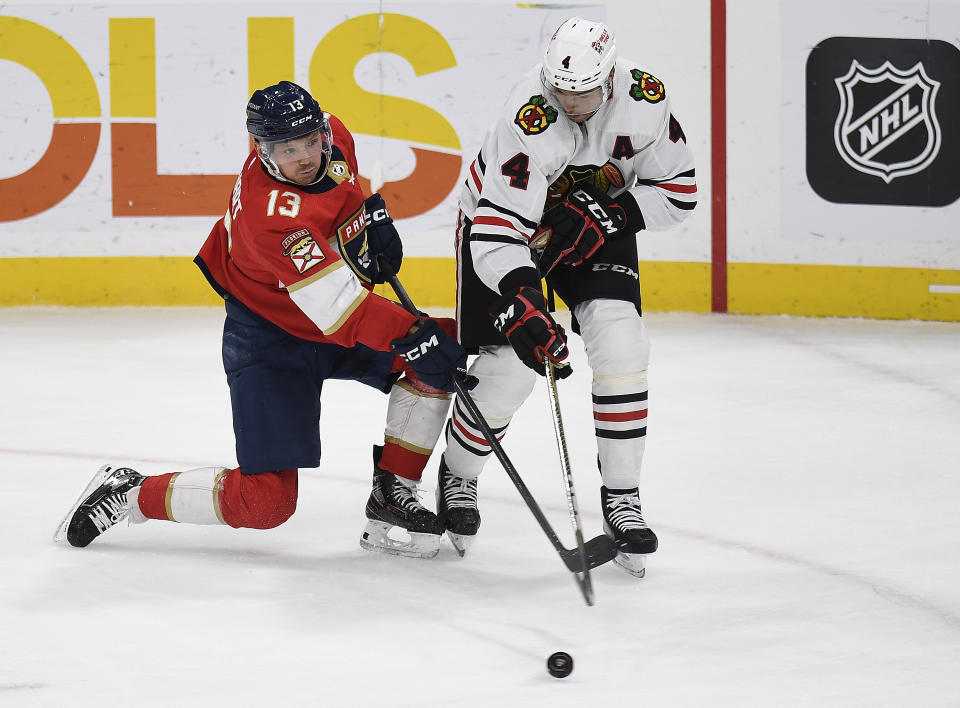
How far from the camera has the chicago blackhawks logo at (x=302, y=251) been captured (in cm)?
246

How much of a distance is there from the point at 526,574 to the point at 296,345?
0.67 metres

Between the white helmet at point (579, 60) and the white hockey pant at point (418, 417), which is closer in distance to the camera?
the white helmet at point (579, 60)

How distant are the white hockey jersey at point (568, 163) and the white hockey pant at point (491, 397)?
20 cm

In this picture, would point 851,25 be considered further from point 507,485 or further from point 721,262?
point 507,485

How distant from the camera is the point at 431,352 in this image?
2502 mm

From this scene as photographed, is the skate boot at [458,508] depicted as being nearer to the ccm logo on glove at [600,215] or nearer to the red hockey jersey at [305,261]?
the red hockey jersey at [305,261]

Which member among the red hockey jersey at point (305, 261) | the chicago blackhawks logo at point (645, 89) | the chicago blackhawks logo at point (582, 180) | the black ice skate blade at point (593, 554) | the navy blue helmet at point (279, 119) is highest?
the chicago blackhawks logo at point (645, 89)

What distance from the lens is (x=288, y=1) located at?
17.5 feet

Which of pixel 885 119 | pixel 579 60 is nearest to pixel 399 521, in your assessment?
pixel 579 60

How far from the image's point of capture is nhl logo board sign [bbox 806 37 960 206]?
4.98 metres

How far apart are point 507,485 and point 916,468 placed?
3.41ft

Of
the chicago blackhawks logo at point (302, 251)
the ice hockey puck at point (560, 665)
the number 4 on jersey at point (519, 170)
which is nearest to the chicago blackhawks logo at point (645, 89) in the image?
the number 4 on jersey at point (519, 170)

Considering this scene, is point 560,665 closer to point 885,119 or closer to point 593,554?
point 593,554

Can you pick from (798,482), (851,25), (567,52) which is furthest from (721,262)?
(567,52)
